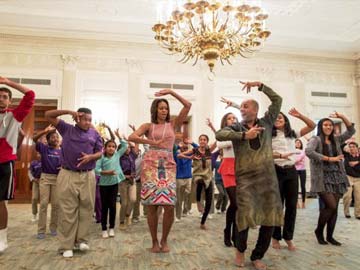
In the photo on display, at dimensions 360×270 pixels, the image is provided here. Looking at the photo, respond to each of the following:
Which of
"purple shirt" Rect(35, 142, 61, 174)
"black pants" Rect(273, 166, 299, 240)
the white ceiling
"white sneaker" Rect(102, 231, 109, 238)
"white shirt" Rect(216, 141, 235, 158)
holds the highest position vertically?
the white ceiling

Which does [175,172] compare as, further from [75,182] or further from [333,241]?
[333,241]

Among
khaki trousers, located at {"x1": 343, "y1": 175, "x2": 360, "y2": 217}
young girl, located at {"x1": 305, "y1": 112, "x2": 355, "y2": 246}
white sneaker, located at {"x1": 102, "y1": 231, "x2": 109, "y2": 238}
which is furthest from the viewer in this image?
khaki trousers, located at {"x1": 343, "y1": 175, "x2": 360, "y2": 217}

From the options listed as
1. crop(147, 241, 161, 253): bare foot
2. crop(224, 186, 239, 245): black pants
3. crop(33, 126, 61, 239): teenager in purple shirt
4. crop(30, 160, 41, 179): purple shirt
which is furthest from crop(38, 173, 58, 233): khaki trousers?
crop(224, 186, 239, 245): black pants

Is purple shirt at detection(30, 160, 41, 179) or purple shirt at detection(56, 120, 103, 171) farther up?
purple shirt at detection(56, 120, 103, 171)

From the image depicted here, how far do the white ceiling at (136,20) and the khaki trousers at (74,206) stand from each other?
5.40 meters

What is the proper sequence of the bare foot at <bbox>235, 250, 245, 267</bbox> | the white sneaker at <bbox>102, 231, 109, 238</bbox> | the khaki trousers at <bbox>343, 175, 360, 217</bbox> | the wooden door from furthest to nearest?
the wooden door
the khaki trousers at <bbox>343, 175, 360, 217</bbox>
the white sneaker at <bbox>102, 231, 109, 238</bbox>
the bare foot at <bbox>235, 250, 245, 267</bbox>

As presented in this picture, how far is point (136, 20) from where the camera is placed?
7.95 meters

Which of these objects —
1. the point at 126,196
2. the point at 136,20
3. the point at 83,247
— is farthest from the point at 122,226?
the point at 136,20

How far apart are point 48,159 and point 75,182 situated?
1064 millimetres

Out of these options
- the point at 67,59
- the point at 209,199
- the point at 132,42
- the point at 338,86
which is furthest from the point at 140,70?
the point at 338,86

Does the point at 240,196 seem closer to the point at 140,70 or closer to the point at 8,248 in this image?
the point at 8,248

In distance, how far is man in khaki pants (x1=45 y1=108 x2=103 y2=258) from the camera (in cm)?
286

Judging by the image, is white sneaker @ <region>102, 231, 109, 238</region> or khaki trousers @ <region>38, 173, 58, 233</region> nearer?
white sneaker @ <region>102, 231, 109, 238</region>

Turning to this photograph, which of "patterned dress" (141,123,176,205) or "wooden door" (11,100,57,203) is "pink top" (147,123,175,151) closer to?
"patterned dress" (141,123,176,205)
